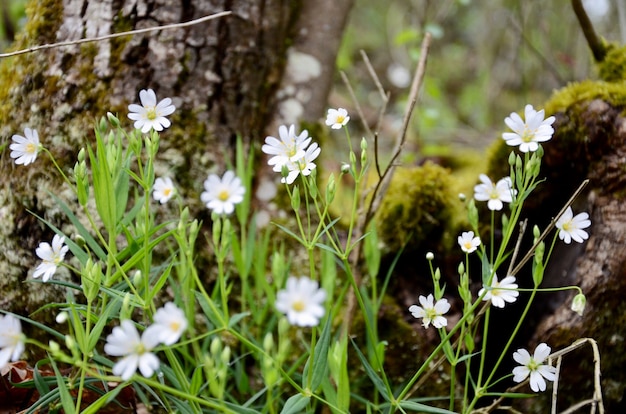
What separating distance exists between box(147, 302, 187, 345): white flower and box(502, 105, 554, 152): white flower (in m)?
0.62

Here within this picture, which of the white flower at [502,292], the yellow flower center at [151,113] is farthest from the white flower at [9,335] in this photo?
the white flower at [502,292]

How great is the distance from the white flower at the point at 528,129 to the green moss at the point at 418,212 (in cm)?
64

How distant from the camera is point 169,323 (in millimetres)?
646

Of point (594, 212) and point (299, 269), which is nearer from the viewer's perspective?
point (594, 212)

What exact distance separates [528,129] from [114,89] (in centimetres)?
105

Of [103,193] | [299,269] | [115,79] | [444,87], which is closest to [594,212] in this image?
[299,269]

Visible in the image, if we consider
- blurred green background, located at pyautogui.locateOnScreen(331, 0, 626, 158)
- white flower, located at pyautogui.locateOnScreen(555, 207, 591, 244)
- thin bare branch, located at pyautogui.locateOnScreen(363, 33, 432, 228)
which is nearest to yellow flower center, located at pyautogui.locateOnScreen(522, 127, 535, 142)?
white flower, located at pyautogui.locateOnScreen(555, 207, 591, 244)

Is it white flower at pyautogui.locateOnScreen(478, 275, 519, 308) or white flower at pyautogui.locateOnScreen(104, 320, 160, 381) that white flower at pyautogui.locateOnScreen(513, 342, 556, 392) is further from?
white flower at pyautogui.locateOnScreen(104, 320, 160, 381)

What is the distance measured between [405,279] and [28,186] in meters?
1.04

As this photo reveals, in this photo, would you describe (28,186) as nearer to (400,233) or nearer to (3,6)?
(400,233)

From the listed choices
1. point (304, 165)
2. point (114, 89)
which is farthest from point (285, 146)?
point (114, 89)

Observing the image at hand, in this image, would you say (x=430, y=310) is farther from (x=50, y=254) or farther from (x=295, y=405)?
(x=50, y=254)

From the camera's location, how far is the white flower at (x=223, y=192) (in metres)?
0.76

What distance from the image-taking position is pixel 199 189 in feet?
4.91
